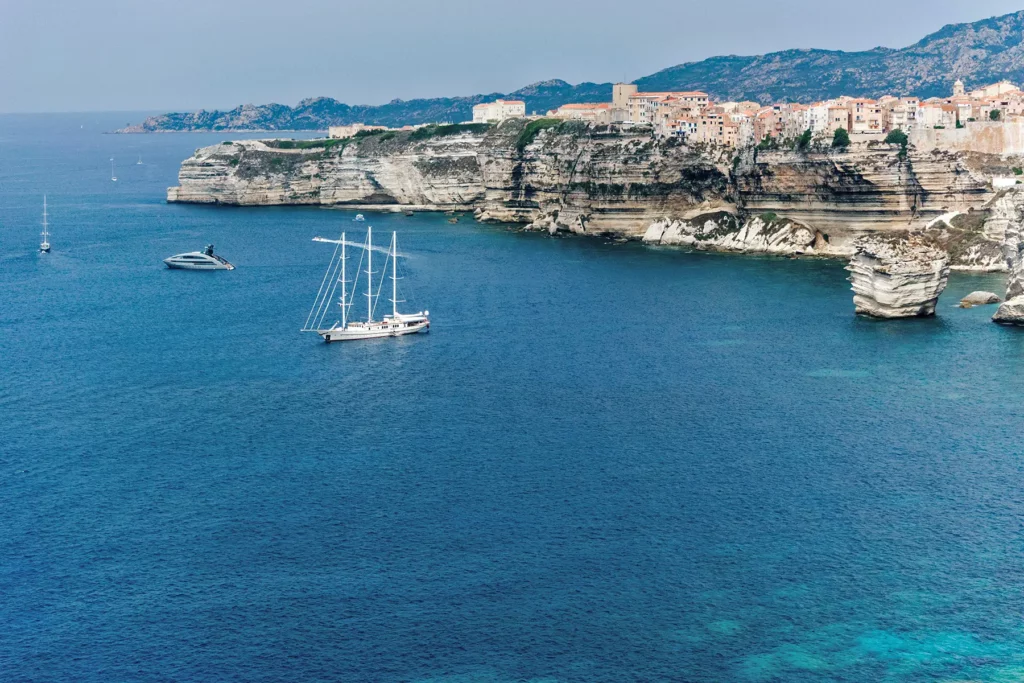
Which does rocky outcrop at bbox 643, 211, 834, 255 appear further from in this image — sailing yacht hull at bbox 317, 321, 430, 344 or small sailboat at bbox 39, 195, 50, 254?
small sailboat at bbox 39, 195, 50, 254

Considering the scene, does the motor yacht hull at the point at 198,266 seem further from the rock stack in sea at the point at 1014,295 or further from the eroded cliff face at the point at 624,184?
the rock stack in sea at the point at 1014,295

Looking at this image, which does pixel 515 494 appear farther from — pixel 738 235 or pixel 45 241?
pixel 45 241

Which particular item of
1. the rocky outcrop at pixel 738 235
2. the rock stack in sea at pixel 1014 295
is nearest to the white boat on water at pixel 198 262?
the rocky outcrop at pixel 738 235

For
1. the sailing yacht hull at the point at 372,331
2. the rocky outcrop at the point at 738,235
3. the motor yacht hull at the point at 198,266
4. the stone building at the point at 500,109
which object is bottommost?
the sailing yacht hull at the point at 372,331

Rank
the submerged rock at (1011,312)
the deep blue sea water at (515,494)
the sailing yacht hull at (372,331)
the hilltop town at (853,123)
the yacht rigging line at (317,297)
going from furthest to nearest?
the hilltop town at (853,123), the yacht rigging line at (317,297), the sailing yacht hull at (372,331), the submerged rock at (1011,312), the deep blue sea water at (515,494)

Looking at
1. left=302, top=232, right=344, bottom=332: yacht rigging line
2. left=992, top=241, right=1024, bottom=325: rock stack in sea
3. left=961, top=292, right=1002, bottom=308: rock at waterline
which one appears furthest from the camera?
left=961, top=292, right=1002, bottom=308: rock at waterline

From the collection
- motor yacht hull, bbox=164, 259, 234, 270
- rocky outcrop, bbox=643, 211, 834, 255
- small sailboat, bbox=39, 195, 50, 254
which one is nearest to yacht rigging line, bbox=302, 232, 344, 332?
motor yacht hull, bbox=164, 259, 234, 270
